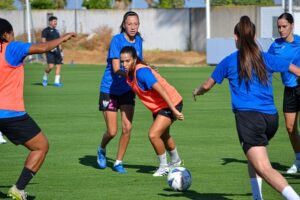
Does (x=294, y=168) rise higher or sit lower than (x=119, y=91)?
lower

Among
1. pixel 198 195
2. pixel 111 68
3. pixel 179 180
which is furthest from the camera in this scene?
pixel 111 68

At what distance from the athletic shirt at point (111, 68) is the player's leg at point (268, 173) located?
3.44 meters

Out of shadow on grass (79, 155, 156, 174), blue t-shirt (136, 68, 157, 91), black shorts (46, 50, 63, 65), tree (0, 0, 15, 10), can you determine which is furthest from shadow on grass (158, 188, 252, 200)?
tree (0, 0, 15, 10)

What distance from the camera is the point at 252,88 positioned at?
7801mm

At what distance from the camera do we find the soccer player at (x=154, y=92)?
984 cm

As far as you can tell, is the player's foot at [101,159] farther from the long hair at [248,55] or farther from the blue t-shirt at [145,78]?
the long hair at [248,55]

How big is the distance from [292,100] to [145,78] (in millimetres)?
2097

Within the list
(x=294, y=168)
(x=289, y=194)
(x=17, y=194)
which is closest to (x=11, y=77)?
(x=17, y=194)

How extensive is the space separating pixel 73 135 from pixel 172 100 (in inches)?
189

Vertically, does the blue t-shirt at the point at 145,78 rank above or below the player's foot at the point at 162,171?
above

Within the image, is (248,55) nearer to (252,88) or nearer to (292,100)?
(252,88)

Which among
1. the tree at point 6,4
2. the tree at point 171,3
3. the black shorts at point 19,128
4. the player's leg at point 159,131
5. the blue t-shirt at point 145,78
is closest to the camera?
the black shorts at point 19,128

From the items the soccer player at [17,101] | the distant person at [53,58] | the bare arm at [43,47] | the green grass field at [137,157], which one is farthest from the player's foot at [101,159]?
the distant person at [53,58]

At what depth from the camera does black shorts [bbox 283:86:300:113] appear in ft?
34.4
